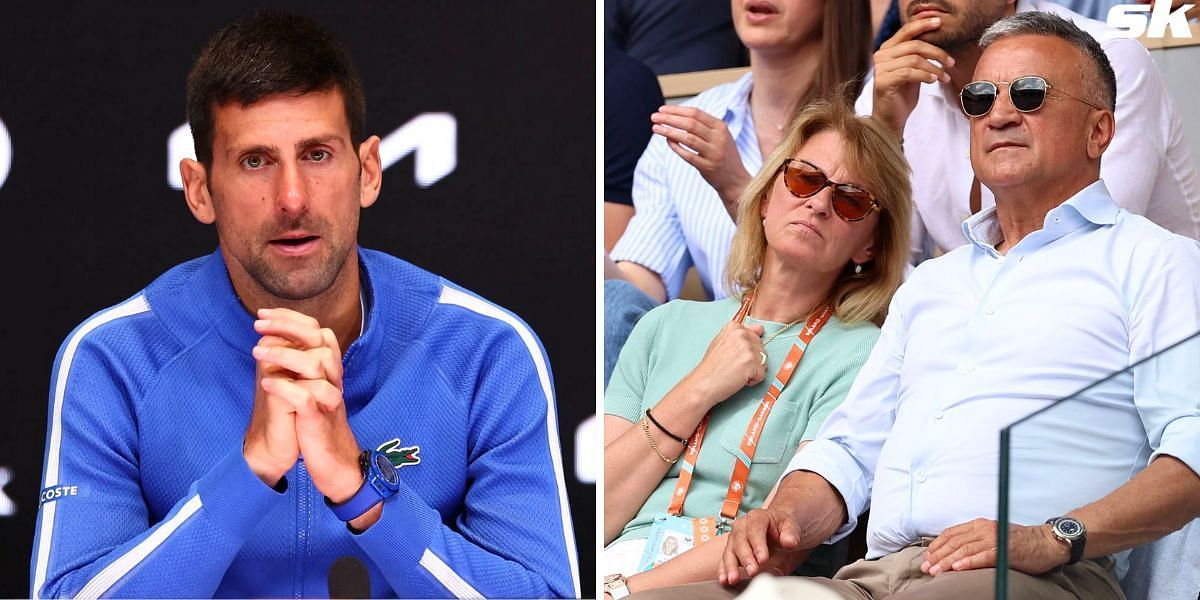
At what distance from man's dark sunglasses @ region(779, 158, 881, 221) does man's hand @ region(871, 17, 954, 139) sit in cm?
16

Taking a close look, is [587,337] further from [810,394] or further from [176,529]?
[176,529]

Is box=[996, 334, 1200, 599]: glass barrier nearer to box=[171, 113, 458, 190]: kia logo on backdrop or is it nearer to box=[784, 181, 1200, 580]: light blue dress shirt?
box=[784, 181, 1200, 580]: light blue dress shirt

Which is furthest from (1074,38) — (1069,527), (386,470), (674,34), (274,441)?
(274,441)

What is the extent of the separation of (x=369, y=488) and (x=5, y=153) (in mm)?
1284

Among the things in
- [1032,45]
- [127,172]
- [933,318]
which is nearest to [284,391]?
[127,172]

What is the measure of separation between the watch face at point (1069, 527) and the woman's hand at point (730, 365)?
4.67 feet

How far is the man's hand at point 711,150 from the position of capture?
3492 millimetres

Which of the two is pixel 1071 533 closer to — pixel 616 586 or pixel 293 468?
pixel 616 586

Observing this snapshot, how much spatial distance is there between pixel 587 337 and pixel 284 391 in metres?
0.80

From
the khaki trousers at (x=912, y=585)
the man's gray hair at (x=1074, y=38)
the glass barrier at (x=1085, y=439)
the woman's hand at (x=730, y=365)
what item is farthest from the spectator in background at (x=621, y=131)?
the glass barrier at (x=1085, y=439)

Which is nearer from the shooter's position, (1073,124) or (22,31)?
(1073,124)

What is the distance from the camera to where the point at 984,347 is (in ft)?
9.62

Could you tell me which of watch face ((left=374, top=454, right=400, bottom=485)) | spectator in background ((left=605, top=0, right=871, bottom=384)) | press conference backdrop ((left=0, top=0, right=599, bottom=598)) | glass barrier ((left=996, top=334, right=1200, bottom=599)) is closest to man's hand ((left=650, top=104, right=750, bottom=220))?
spectator in background ((left=605, top=0, right=871, bottom=384))

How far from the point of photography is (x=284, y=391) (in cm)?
328
